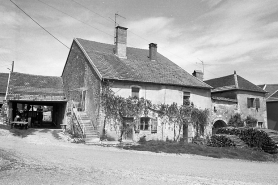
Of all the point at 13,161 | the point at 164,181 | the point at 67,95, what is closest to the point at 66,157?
the point at 13,161

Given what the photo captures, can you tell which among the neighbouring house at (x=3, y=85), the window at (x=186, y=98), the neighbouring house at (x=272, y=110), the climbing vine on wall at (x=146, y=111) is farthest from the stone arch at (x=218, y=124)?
the neighbouring house at (x=3, y=85)

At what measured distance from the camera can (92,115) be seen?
1970 centimetres

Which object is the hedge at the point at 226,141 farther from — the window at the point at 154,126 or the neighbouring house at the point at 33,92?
the neighbouring house at the point at 33,92

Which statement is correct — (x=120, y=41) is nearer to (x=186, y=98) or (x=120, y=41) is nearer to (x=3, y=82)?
(x=186, y=98)

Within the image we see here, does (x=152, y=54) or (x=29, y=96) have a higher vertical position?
(x=152, y=54)

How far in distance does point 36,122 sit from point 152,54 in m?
15.3

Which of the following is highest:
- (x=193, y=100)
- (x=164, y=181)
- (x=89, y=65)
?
(x=89, y=65)

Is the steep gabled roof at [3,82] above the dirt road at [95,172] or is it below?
above

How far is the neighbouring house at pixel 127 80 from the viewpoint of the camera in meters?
19.4

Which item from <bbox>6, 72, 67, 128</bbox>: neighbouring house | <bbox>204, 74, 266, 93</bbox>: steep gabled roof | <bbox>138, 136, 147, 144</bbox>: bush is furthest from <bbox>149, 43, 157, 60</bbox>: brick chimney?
<bbox>6, 72, 67, 128</bbox>: neighbouring house

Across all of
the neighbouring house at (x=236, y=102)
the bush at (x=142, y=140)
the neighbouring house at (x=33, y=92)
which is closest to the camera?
the bush at (x=142, y=140)

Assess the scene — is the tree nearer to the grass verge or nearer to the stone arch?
the grass verge

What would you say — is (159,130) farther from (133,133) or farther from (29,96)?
(29,96)

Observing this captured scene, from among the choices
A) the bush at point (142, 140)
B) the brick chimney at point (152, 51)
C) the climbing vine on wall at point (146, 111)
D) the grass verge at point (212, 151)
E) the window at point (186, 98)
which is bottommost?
the grass verge at point (212, 151)
